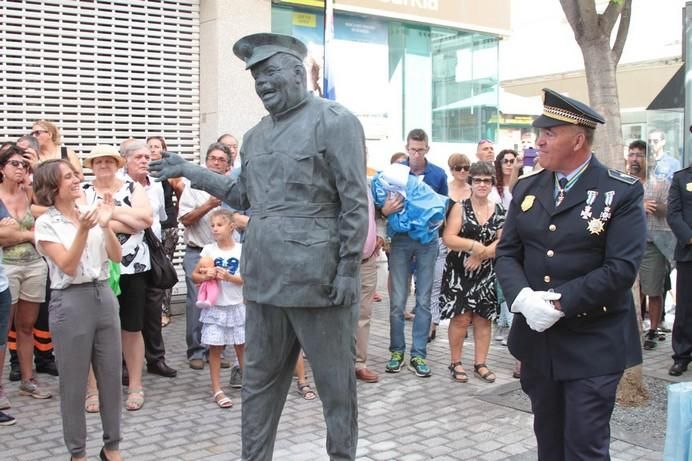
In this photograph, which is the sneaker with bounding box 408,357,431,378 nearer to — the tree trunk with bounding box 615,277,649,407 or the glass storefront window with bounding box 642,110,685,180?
the tree trunk with bounding box 615,277,649,407

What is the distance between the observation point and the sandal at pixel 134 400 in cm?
590

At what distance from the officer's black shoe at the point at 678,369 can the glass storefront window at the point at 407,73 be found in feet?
19.8

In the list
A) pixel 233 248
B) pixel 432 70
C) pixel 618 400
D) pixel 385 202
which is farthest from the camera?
pixel 432 70

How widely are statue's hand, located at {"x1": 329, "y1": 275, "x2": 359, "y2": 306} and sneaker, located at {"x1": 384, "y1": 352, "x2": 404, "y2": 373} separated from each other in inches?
139

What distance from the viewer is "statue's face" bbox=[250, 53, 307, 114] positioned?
366 centimetres

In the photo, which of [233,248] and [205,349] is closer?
[233,248]

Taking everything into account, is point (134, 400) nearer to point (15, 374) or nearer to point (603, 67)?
point (15, 374)

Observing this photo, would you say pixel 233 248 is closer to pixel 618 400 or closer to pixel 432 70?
pixel 618 400

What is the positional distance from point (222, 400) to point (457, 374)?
210cm

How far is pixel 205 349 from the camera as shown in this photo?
7262 millimetres

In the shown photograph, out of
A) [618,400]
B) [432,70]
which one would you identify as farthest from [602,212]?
[432,70]

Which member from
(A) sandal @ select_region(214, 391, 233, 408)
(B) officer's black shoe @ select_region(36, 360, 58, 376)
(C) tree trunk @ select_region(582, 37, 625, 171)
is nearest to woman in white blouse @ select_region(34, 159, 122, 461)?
(A) sandal @ select_region(214, 391, 233, 408)

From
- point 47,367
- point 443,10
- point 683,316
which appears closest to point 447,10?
point 443,10

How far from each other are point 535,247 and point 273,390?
1454 mm
